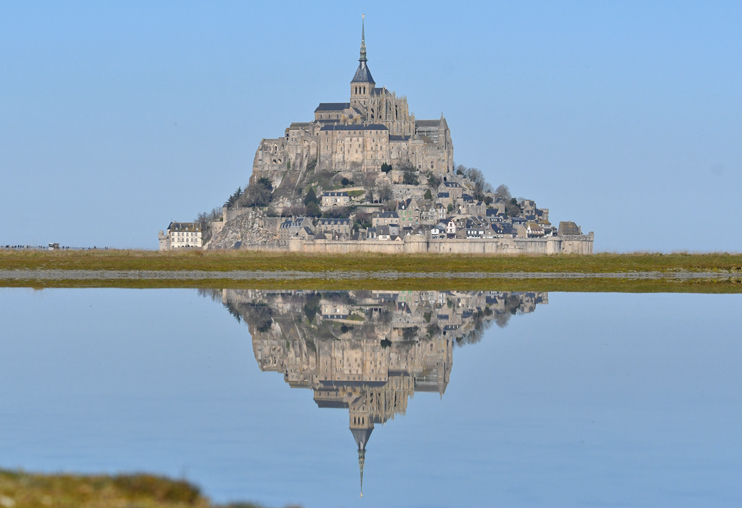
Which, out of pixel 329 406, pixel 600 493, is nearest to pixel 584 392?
pixel 329 406

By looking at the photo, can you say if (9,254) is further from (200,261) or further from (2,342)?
(2,342)

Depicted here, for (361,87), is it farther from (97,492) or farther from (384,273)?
(97,492)

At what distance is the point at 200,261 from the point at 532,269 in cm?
1950

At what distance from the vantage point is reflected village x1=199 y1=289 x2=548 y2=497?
15961mm

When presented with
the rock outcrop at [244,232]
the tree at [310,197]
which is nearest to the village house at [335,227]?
the rock outcrop at [244,232]

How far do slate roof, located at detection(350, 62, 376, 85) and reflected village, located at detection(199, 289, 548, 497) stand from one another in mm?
88139

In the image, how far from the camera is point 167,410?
13.6 metres

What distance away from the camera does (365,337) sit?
22438mm

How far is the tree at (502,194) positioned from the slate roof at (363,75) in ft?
66.6

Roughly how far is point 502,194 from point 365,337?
9505cm

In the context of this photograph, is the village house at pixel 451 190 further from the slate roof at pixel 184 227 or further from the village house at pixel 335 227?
the slate roof at pixel 184 227

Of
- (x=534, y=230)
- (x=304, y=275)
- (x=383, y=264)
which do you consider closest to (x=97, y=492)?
(x=304, y=275)

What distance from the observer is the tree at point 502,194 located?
11388cm

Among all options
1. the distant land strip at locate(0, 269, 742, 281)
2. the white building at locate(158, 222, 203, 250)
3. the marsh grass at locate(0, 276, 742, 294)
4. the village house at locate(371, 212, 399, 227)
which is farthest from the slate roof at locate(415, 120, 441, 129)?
the marsh grass at locate(0, 276, 742, 294)
